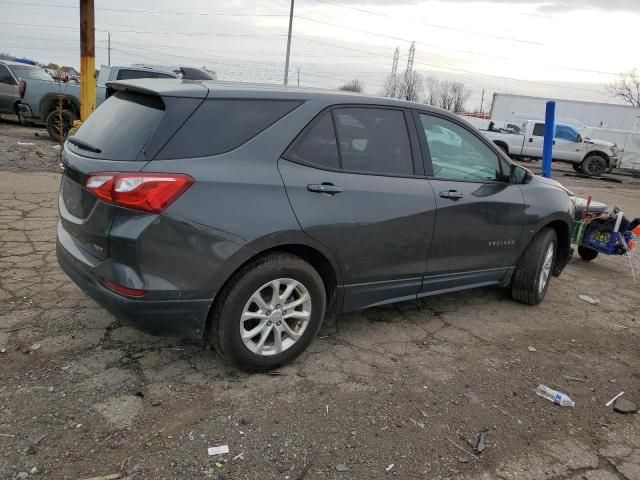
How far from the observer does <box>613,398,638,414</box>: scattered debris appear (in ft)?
11.0

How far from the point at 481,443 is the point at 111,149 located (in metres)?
2.57

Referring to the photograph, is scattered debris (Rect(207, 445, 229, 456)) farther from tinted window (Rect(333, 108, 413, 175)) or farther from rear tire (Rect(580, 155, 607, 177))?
rear tire (Rect(580, 155, 607, 177))

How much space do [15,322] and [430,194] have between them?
303cm

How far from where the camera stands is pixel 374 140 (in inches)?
143

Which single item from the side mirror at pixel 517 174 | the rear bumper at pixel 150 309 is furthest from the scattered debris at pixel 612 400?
the rear bumper at pixel 150 309

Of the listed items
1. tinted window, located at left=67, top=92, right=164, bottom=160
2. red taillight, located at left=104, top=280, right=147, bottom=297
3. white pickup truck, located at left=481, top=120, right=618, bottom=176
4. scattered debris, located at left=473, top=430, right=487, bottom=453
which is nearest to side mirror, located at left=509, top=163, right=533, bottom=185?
scattered debris, located at left=473, top=430, right=487, bottom=453

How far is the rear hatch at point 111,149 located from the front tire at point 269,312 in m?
0.75

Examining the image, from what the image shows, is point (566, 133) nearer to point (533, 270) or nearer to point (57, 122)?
point (57, 122)

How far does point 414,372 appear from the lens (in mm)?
3555

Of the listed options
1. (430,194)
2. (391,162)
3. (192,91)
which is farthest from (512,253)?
(192,91)

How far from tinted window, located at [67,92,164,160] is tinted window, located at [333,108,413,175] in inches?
45.7

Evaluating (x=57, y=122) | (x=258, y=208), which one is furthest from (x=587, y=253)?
(x=57, y=122)

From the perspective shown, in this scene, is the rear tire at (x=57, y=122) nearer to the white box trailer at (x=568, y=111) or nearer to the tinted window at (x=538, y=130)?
the tinted window at (x=538, y=130)

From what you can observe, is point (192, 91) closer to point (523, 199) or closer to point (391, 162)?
point (391, 162)
